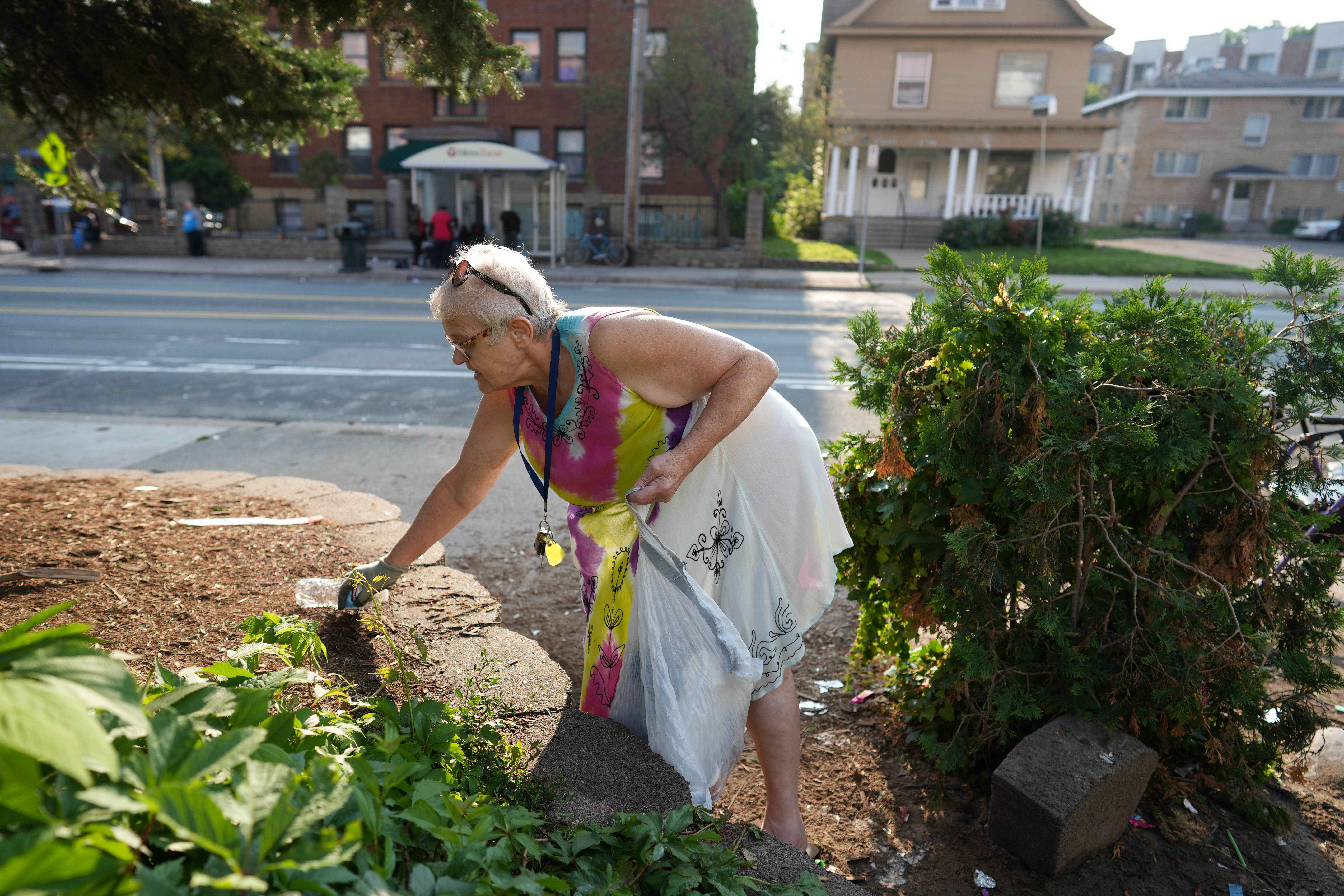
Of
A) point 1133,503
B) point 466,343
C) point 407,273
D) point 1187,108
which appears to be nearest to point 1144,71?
point 1187,108

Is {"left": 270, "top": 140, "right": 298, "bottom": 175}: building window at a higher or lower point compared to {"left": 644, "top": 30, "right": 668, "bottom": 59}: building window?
lower

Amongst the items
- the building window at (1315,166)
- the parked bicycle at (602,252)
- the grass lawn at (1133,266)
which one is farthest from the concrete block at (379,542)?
the building window at (1315,166)

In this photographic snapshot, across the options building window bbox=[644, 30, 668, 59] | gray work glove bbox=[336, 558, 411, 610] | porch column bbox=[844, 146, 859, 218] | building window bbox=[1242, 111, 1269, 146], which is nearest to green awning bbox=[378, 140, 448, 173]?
building window bbox=[644, 30, 668, 59]

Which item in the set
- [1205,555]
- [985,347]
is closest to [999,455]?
[985,347]

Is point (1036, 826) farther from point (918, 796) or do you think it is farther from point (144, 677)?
point (144, 677)

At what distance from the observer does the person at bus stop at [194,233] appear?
23344mm

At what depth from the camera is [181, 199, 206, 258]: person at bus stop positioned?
23344 millimetres

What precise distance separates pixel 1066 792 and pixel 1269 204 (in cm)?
5426

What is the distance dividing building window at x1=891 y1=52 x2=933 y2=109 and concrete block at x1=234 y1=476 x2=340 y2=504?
28.9 meters

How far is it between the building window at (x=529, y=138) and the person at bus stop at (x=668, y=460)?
2977 cm

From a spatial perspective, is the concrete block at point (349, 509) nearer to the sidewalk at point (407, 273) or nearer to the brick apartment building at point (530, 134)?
the sidewalk at point (407, 273)

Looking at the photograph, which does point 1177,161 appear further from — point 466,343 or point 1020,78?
point 466,343

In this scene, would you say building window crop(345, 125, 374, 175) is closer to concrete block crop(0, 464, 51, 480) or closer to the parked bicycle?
the parked bicycle

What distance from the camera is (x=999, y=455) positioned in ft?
7.96
